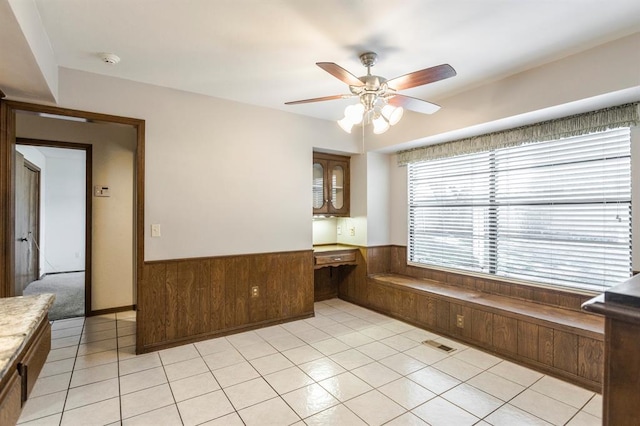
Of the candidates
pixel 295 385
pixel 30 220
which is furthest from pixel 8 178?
pixel 30 220

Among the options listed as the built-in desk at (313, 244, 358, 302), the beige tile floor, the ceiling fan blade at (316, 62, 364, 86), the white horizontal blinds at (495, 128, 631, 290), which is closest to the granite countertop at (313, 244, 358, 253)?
the built-in desk at (313, 244, 358, 302)

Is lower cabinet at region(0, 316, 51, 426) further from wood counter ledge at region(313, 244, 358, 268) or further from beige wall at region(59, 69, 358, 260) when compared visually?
wood counter ledge at region(313, 244, 358, 268)

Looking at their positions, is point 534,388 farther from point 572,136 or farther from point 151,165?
point 151,165

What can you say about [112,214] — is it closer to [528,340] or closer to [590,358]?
[528,340]

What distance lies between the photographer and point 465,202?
380cm

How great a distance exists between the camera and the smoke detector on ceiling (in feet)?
8.22

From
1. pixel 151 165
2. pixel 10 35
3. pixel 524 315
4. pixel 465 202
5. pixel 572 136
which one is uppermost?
pixel 10 35

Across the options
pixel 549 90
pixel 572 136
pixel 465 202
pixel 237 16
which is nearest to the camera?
pixel 237 16

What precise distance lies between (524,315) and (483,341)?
1.64 feet

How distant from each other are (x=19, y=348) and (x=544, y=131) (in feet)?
13.0

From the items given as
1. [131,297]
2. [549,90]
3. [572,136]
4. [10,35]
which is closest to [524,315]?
[572,136]

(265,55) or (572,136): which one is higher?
(265,55)

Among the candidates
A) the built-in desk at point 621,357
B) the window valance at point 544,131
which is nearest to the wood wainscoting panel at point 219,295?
the window valance at point 544,131

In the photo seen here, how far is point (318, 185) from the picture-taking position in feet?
15.0
